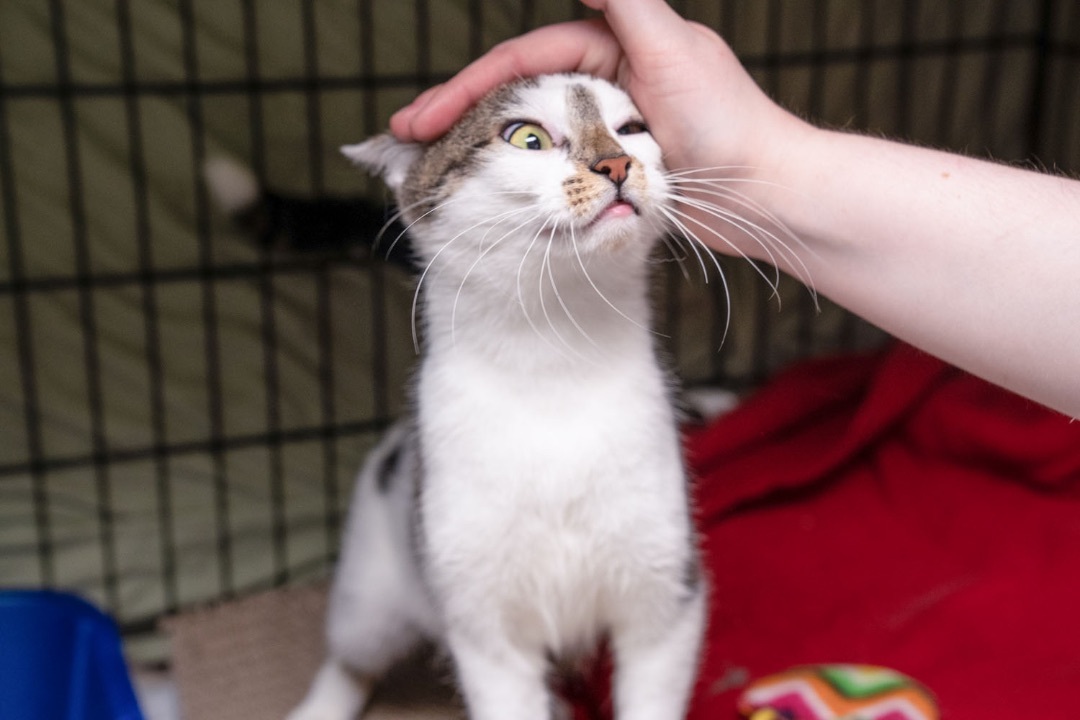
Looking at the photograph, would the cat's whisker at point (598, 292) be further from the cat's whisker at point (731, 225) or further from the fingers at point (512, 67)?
the fingers at point (512, 67)

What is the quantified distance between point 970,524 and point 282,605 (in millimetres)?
990

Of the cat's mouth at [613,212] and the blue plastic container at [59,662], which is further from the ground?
the cat's mouth at [613,212]

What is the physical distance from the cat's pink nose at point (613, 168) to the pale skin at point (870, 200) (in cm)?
12

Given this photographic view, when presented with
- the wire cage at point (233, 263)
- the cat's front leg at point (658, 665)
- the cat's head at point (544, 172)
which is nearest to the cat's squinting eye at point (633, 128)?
the cat's head at point (544, 172)

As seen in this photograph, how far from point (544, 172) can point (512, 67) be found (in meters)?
0.18

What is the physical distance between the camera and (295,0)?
1.91 metres

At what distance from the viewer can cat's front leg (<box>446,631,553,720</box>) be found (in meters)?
1.06

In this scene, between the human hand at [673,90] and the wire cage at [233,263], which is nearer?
the human hand at [673,90]

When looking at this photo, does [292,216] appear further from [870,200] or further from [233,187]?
[870,200]

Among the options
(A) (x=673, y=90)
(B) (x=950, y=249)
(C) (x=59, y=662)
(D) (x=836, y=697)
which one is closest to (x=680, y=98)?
(A) (x=673, y=90)

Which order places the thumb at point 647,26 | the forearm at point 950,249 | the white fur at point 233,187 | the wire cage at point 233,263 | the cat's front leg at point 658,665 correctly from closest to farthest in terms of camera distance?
the forearm at point 950,249 → the thumb at point 647,26 → the cat's front leg at point 658,665 → the white fur at point 233,187 → the wire cage at point 233,263

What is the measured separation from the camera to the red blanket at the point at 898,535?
133 cm

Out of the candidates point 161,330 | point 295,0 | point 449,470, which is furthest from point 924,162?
point 161,330

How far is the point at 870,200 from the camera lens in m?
0.93
